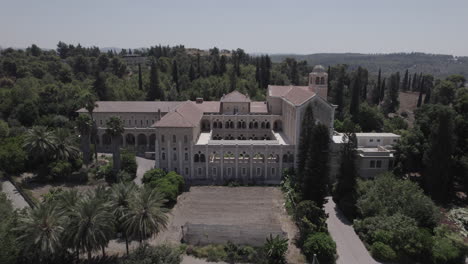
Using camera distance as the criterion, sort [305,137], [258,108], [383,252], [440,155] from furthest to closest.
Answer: [258,108], [305,137], [440,155], [383,252]

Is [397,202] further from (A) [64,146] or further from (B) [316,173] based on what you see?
(A) [64,146]

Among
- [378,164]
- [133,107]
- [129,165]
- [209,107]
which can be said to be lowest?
[129,165]

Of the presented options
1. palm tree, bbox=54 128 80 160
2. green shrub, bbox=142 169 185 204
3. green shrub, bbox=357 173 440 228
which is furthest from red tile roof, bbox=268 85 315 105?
palm tree, bbox=54 128 80 160

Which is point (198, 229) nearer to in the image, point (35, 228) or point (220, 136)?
point (35, 228)

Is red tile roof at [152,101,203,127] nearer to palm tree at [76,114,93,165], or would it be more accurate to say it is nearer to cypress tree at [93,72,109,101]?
palm tree at [76,114,93,165]

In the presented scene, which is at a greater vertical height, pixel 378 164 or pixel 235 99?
pixel 235 99

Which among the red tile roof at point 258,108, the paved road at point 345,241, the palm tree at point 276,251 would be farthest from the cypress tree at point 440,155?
the red tile roof at point 258,108

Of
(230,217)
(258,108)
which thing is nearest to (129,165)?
(230,217)

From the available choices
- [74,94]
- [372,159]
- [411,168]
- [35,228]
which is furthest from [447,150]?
[74,94]
